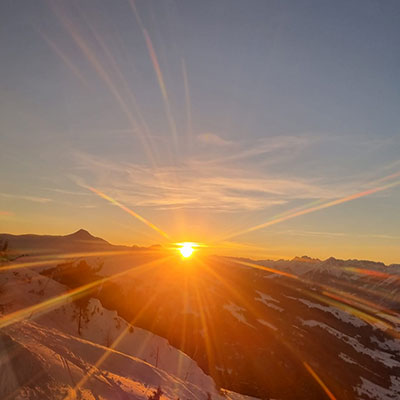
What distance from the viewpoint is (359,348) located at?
72938mm

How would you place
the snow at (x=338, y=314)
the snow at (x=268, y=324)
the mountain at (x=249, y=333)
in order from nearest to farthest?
1. the mountain at (x=249, y=333)
2. the snow at (x=268, y=324)
3. the snow at (x=338, y=314)

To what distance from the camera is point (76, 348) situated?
16250 millimetres

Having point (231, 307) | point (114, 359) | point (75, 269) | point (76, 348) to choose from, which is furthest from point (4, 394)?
point (231, 307)

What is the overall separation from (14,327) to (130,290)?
137ft

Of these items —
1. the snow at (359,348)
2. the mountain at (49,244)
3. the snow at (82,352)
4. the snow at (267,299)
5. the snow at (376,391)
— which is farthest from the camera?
the snow at (267,299)

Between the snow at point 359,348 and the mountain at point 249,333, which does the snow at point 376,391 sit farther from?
the snow at point 359,348

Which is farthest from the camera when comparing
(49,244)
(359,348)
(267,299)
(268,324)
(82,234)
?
(82,234)

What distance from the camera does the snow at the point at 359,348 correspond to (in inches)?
2762

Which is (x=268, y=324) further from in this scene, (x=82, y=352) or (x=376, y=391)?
(x=82, y=352)

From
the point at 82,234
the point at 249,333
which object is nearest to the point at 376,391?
the point at 249,333

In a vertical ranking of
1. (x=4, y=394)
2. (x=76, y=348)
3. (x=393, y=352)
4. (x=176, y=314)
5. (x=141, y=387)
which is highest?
(x=4, y=394)

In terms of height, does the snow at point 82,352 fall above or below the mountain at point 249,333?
above

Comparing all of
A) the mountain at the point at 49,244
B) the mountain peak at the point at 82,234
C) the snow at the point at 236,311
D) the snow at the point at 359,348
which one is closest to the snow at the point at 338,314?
the snow at the point at 359,348

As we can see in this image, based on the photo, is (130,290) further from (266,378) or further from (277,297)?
(277,297)
